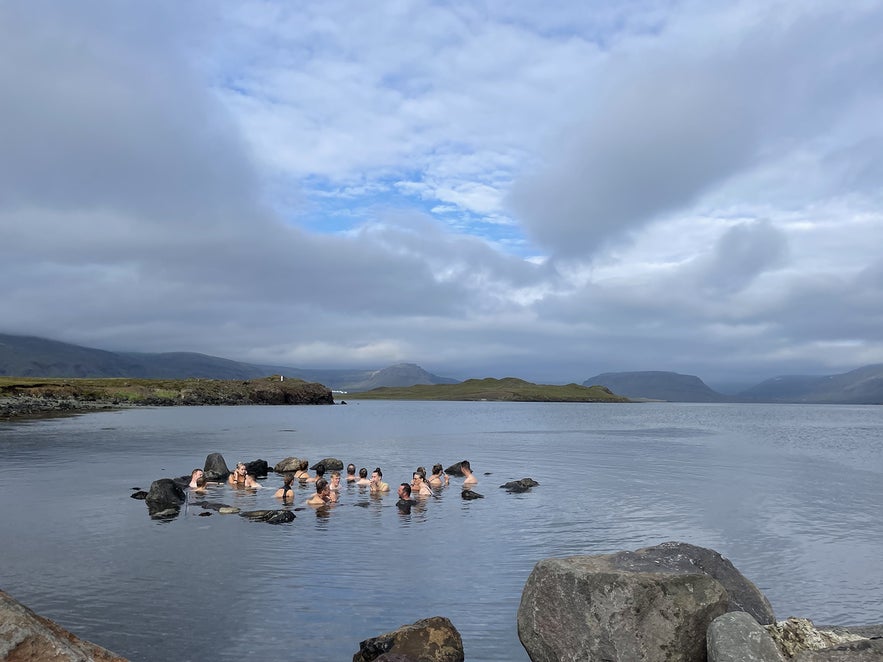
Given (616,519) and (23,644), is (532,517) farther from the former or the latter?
(23,644)

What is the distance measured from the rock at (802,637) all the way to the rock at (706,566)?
5.41ft

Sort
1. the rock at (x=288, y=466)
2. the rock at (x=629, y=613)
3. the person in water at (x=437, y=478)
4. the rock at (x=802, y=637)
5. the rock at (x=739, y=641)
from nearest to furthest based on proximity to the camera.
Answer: the rock at (x=739, y=641)
the rock at (x=802, y=637)
the rock at (x=629, y=613)
the person in water at (x=437, y=478)
the rock at (x=288, y=466)

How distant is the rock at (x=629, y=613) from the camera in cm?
1091

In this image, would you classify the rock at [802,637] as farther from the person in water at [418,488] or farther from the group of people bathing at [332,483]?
the person in water at [418,488]

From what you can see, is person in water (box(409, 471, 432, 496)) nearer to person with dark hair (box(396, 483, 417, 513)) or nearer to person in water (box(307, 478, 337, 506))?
person with dark hair (box(396, 483, 417, 513))

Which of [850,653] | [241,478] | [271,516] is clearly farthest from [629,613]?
[241,478]

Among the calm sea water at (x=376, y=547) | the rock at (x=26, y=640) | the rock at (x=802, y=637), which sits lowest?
the calm sea water at (x=376, y=547)

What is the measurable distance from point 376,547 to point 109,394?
506 feet

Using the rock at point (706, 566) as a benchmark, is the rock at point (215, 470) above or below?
below

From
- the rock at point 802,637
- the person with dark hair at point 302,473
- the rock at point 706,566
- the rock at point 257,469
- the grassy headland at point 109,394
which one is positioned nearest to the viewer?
the rock at point 802,637

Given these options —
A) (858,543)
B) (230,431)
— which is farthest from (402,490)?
(230,431)

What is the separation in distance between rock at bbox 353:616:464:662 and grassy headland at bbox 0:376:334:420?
102047 millimetres

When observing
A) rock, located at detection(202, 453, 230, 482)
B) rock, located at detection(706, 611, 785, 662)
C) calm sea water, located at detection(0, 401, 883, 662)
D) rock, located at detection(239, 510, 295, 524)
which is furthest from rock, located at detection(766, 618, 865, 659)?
rock, located at detection(202, 453, 230, 482)

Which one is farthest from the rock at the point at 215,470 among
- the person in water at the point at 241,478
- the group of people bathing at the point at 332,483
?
the person in water at the point at 241,478
